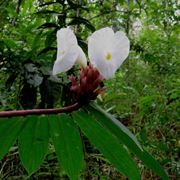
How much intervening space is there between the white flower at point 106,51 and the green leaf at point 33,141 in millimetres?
121

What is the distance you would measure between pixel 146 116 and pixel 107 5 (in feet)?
3.71

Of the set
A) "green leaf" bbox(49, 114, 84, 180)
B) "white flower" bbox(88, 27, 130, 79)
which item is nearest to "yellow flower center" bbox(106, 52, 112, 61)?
"white flower" bbox(88, 27, 130, 79)

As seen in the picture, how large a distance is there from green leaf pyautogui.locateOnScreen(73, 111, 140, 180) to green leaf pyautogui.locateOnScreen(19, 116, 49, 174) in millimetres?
58

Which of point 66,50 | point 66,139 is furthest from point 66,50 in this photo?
point 66,139

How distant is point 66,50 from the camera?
0.55 meters

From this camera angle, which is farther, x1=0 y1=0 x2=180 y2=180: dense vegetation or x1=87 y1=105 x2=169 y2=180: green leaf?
x1=0 y1=0 x2=180 y2=180: dense vegetation

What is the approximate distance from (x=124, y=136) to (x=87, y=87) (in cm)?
8

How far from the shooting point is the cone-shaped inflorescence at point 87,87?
0.54 meters

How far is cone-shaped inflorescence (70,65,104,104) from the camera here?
1.76 ft

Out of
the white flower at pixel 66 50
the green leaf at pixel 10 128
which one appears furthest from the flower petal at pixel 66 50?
the green leaf at pixel 10 128

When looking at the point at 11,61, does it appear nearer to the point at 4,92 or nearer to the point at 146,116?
the point at 4,92

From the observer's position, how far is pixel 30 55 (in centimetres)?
159

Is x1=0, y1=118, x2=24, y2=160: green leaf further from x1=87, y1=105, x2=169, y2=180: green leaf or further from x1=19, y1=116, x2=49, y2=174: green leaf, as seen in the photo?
x1=87, y1=105, x2=169, y2=180: green leaf

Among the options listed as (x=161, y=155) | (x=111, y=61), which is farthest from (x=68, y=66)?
(x=161, y=155)
